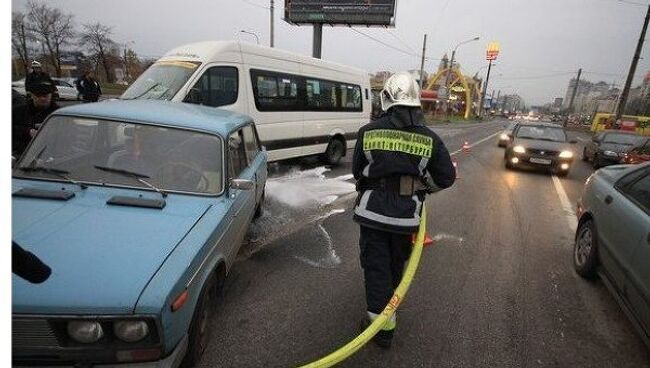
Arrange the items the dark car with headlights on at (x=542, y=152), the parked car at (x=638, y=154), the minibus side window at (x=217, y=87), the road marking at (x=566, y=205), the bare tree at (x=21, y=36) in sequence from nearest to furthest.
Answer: the road marking at (x=566, y=205) → the minibus side window at (x=217, y=87) → the dark car with headlights on at (x=542, y=152) → the parked car at (x=638, y=154) → the bare tree at (x=21, y=36)

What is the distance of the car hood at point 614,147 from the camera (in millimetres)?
13887

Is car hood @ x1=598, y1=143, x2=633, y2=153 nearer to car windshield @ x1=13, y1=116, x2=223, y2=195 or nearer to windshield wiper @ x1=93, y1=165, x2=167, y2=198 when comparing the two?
car windshield @ x1=13, y1=116, x2=223, y2=195

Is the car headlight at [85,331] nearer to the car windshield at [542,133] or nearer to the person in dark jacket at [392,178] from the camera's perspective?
the person in dark jacket at [392,178]

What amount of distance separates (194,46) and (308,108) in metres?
2.97

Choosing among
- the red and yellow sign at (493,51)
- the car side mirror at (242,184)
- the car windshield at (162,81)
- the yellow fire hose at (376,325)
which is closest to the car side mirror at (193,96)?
the car windshield at (162,81)

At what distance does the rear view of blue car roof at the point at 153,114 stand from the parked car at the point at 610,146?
561 inches

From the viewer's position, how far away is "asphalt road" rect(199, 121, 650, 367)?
3.07 m

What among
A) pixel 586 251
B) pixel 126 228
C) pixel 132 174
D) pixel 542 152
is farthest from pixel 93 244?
pixel 542 152

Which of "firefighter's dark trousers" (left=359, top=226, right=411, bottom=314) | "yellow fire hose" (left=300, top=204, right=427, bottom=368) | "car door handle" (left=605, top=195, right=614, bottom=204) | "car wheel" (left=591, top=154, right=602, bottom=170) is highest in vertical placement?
"car door handle" (left=605, top=195, right=614, bottom=204)

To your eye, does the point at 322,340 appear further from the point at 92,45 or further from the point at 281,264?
the point at 92,45

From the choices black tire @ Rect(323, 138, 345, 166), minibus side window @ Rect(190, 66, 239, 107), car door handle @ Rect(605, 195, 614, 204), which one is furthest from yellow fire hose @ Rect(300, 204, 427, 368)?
black tire @ Rect(323, 138, 345, 166)

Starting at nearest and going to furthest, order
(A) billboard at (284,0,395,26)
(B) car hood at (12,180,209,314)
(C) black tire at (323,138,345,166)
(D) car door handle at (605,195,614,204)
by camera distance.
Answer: (B) car hood at (12,180,209,314) < (D) car door handle at (605,195,614,204) < (C) black tire at (323,138,345,166) < (A) billboard at (284,0,395,26)

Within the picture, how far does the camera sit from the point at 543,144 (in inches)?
471
